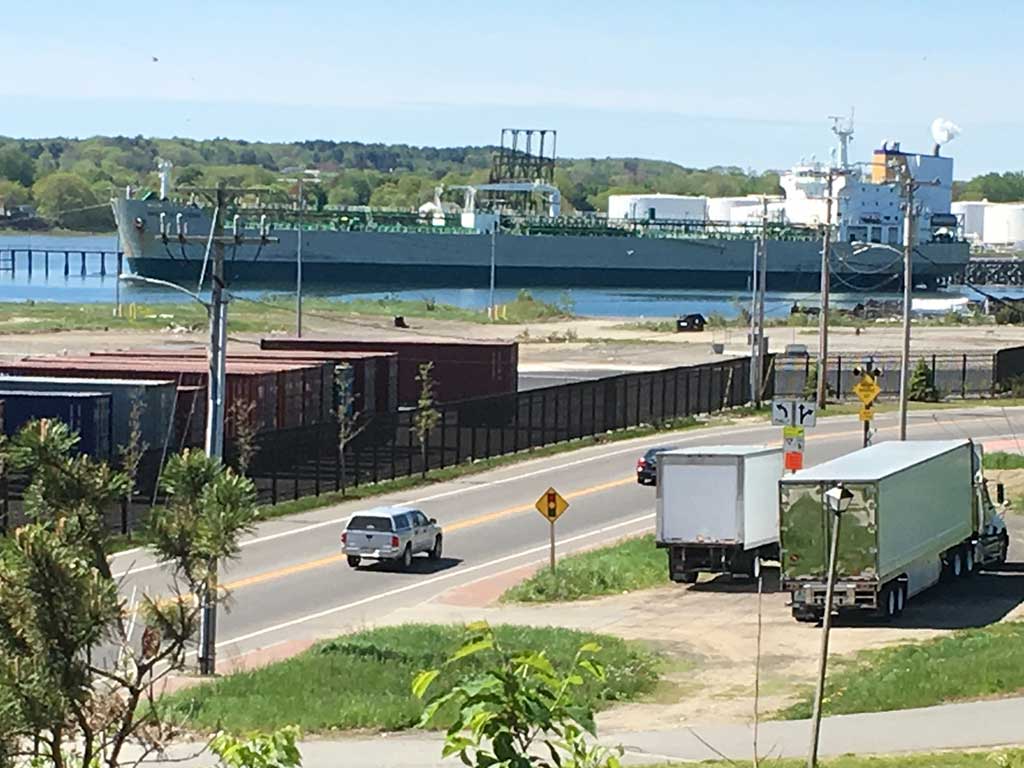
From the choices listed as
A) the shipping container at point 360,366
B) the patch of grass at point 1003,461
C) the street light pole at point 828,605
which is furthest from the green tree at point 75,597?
the shipping container at point 360,366

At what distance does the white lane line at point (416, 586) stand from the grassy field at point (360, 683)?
9.69 ft

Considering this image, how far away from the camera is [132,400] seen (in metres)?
44.7

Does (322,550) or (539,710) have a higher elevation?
(539,710)

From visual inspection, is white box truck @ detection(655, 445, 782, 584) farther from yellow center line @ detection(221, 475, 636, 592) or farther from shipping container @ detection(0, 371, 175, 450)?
shipping container @ detection(0, 371, 175, 450)

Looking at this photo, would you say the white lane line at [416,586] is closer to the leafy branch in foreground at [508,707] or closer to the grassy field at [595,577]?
the grassy field at [595,577]

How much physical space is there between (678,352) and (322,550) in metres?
60.2

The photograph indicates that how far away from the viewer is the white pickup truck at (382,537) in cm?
3612

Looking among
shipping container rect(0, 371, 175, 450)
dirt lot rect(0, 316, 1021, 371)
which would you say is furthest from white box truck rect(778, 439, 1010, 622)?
dirt lot rect(0, 316, 1021, 371)

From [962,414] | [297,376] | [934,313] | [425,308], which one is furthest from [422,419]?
[934,313]

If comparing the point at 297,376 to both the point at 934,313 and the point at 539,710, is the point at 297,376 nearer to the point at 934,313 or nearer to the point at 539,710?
the point at 539,710

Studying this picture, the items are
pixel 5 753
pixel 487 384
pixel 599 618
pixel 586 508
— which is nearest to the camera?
pixel 5 753

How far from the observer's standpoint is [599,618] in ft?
102

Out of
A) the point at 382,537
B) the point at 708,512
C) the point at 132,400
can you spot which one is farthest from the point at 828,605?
the point at 132,400

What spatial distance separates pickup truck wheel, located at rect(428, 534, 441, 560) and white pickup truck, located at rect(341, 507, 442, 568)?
88 cm
